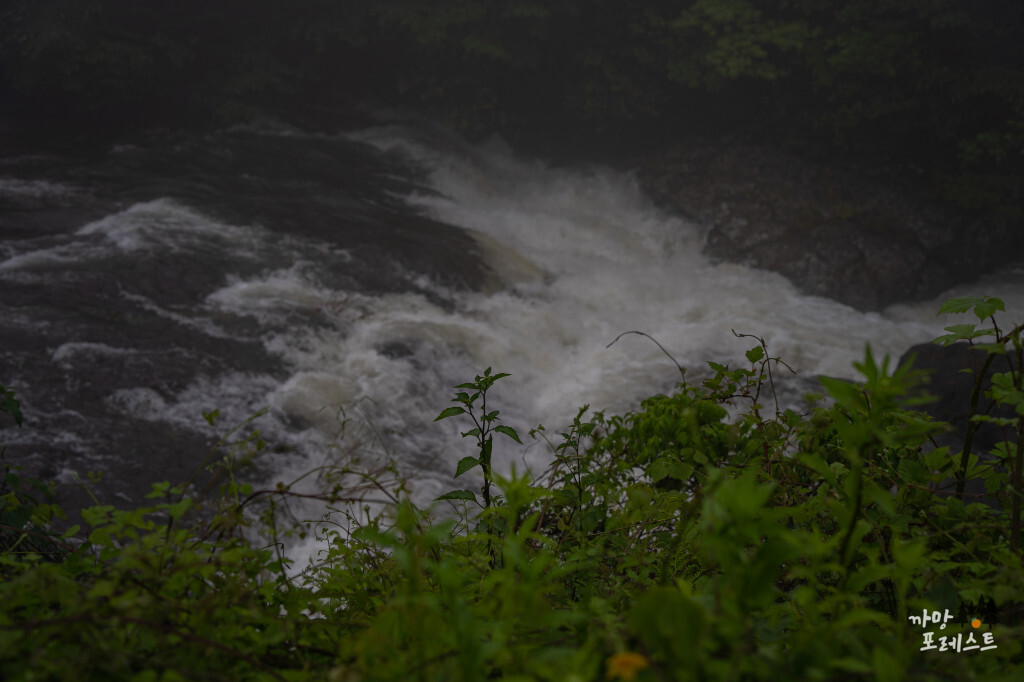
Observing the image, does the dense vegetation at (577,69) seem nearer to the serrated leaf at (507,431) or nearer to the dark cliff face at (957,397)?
the dark cliff face at (957,397)

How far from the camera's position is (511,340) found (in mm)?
7062

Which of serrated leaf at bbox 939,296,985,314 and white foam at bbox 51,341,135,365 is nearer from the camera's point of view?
serrated leaf at bbox 939,296,985,314

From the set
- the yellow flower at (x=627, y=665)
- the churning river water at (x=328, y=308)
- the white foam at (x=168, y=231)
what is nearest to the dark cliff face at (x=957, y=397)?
the churning river water at (x=328, y=308)

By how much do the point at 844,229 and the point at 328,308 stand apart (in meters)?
7.74

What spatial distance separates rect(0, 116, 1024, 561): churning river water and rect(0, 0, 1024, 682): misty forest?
0.16ft

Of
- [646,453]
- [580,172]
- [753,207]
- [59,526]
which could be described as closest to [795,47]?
[753,207]

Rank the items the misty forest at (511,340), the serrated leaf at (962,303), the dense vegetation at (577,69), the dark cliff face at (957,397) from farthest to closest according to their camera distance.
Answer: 1. the dense vegetation at (577,69)
2. the dark cliff face at (957,397)
3. the serrated leaf at (962,303)
4. the misty forest at (511,340)

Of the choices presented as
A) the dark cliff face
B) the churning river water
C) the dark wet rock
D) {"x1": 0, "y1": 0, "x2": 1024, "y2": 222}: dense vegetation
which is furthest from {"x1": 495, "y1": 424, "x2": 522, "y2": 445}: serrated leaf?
{"x1": 0, "y1": 0, "x2": 1024, "y2": 222}: dense vegetation

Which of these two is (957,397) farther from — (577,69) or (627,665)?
(577,69)

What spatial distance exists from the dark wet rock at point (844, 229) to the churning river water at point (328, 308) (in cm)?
34

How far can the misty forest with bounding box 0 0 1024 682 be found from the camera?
0.85 meters

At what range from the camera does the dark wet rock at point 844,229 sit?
30.3ft

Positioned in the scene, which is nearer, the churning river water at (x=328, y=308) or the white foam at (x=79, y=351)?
the churning river water at (x=328, y=308)

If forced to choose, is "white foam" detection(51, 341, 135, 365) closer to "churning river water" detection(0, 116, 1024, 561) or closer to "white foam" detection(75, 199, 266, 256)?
"churning river water" detection(0, 116, 1024, 561)
